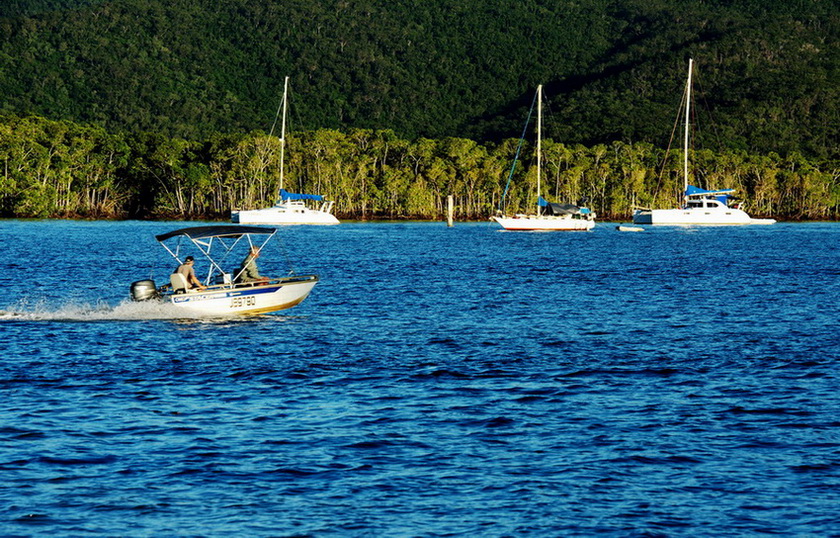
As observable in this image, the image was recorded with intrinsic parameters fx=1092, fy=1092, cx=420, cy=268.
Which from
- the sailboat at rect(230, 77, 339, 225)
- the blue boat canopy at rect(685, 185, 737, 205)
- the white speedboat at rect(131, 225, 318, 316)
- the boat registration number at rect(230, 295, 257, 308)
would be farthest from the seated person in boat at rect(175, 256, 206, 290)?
the sailboat at rect(230, 77, 339, 225)

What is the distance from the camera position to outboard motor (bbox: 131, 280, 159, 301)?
37781mm

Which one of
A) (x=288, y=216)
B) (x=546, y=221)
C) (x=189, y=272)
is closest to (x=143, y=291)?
(x=189, y=272)

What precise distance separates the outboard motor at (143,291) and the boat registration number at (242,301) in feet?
8.59

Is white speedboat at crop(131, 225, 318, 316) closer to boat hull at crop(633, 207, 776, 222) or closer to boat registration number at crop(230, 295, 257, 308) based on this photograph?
→ boat registration number at crop(230, 295, 257, 308)

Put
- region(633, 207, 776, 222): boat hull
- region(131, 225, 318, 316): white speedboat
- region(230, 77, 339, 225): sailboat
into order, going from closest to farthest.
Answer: region(131, 225, 318, 316): white speedboat < region(633, 207, 776, 222): boat hull < region(230, 77, 339, 225): sailboat

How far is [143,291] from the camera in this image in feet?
124

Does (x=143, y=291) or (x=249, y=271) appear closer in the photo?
(x=143, y=291)

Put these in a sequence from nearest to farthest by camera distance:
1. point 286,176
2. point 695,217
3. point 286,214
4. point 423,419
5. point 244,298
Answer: point 423,419, point 244,298, point 695,217, point 286,214, point 286,176

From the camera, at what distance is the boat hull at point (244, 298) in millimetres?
37719

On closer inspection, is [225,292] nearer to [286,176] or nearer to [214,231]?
[214,231]

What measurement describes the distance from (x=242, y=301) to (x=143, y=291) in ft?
11.2

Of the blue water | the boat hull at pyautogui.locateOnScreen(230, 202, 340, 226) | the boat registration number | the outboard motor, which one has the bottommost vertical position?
the blue water

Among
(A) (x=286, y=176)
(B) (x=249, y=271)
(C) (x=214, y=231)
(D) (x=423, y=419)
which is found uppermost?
(A) (x=286, y=176)

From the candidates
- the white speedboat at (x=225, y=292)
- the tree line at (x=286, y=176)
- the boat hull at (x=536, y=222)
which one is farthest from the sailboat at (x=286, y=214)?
the white speedboat at (x=225, y=292)
